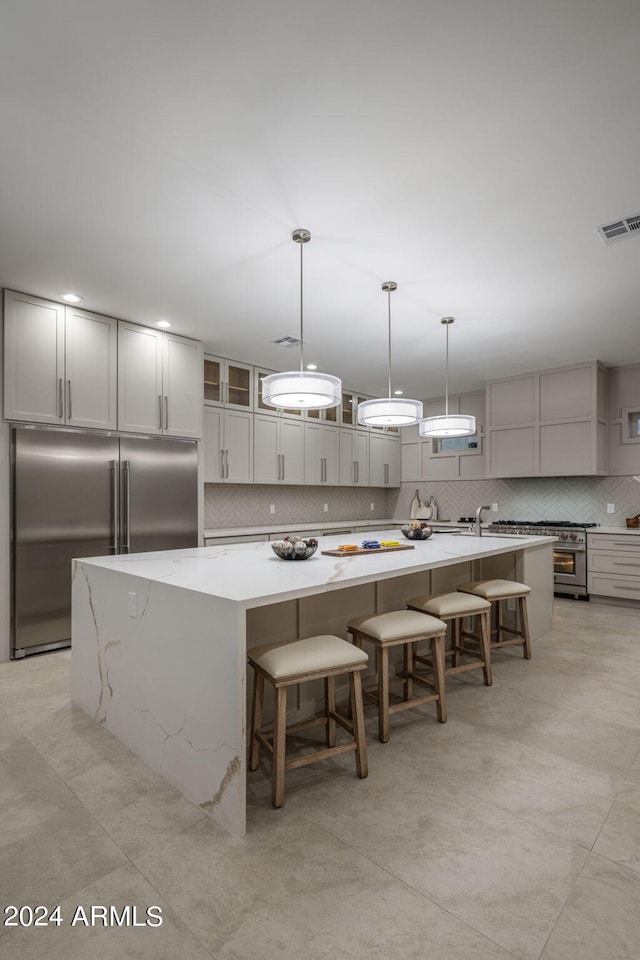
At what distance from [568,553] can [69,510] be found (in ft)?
16.5

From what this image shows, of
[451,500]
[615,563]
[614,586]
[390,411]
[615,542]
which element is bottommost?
[614,586]

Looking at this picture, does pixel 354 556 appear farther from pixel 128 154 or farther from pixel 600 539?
pixel 600 539

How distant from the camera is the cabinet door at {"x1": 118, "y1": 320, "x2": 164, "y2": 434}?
4.15 meters

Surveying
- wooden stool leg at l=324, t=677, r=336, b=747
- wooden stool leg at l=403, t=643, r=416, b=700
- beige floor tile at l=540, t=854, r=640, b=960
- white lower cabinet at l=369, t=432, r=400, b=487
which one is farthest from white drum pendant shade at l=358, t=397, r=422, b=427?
white lower cabinet at l=369, t=432, r=400, b=487

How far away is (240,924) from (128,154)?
284cm

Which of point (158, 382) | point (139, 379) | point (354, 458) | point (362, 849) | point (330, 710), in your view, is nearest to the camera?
point (362, 849)

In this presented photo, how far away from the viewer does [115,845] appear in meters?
1.66

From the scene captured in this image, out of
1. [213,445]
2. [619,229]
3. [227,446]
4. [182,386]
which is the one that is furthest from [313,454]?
[619,229]

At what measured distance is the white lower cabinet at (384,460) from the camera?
7.34 meters

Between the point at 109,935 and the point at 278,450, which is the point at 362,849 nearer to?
the point at 109,935

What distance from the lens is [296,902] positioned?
1.41 meters

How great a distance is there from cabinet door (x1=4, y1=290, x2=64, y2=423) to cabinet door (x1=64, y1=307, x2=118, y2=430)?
7 centimetres

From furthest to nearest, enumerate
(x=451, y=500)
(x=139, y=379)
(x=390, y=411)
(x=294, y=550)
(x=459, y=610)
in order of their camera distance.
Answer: (x=451, y=500)
(x=139, y=379)
(x=390, y=411)
(x=459, y=610)
(x=294, y=550)

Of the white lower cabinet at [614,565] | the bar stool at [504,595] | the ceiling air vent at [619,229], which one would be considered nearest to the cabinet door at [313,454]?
the bar stool at [504,595]
